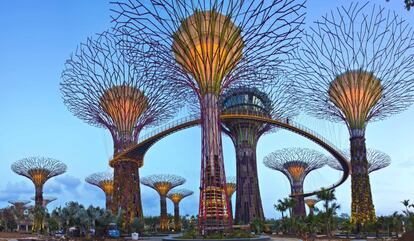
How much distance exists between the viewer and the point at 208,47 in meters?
32.8

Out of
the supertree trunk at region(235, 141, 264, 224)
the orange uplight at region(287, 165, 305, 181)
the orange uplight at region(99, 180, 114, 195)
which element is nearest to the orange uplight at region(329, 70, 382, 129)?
the supertree trunk at region(235, 141, 264, 224)

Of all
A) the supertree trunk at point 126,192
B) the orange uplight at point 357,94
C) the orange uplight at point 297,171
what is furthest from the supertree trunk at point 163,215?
the orange uplight at point 357,94

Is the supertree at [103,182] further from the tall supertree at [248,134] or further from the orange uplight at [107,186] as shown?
the tall supertree at [248,134]

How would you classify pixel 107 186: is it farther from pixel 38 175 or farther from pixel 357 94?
pixel 357 94

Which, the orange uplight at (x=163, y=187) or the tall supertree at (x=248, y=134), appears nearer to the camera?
the tall supertree at (x=248, y=134)

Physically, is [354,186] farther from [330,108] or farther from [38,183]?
[38,183]

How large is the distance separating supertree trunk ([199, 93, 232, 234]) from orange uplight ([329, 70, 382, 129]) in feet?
53.8

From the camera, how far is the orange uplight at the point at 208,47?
32.5 meters

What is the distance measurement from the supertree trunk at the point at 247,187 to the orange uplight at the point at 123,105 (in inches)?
729

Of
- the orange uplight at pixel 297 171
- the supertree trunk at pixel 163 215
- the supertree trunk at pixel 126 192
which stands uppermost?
the orange uplight at pixel 297 171

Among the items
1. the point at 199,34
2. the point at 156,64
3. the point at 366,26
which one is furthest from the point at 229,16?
the point at 366,26

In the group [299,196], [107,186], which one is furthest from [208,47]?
[107,186]

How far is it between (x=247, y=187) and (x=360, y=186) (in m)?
19.7

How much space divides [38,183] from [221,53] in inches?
2208
